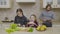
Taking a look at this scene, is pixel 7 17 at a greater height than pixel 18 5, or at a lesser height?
lesser

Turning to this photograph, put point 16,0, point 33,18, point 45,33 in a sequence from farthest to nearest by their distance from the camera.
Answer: point 16,0 → point 33,18 → point 45,33

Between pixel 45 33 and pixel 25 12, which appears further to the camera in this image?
pixel 25 12

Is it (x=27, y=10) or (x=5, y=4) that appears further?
(x=27, y=10)

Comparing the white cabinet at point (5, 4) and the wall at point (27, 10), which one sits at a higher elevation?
the white cabinet at point (5, 4)

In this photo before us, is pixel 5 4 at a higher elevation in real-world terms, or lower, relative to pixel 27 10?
higher

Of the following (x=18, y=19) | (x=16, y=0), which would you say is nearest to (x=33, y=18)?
(x=18, y=19)

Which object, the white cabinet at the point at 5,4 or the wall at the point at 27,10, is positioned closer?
the white cabinet at the point at 5,4

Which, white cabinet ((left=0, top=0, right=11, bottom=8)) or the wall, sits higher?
white cabinet ((left=0, top=0, right=11, bottom=8))

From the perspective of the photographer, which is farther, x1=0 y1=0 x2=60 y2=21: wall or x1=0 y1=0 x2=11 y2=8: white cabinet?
x1=0 y1=0 x2=60 y2=21: wall

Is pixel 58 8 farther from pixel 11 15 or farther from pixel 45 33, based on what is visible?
pixel 45 33

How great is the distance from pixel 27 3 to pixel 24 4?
0.09 m

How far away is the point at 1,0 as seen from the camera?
4711 mm

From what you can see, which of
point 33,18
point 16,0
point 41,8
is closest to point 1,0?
point 16,0

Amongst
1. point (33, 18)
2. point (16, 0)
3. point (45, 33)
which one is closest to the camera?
point (45, 33)
